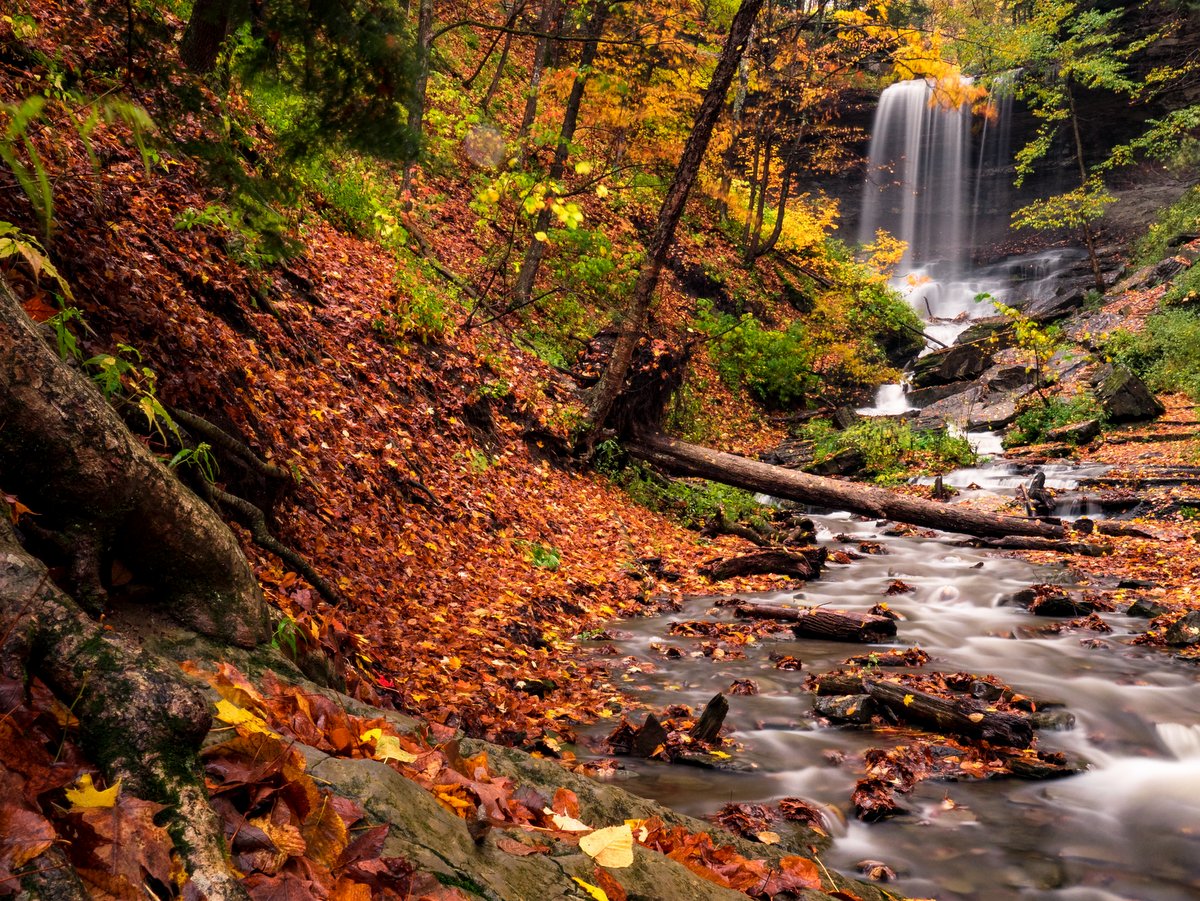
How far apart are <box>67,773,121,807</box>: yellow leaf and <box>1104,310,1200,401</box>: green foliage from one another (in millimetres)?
19308

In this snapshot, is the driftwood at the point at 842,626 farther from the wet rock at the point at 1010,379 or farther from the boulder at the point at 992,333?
the boulder at the point at 992,333

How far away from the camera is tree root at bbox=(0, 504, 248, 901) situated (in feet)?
4.45

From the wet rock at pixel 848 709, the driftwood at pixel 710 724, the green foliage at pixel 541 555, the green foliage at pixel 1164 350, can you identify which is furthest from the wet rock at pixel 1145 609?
the green foliage at pixel 1164 350

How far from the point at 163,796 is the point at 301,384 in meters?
5.41

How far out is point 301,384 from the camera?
6.34 m

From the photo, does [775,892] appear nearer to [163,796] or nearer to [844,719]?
[163,796]

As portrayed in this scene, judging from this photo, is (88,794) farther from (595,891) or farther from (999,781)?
(999,781)

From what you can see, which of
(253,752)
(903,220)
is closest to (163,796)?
(253,752)

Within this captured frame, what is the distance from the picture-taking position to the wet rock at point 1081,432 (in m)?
15.8

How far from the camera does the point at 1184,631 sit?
6.64 m

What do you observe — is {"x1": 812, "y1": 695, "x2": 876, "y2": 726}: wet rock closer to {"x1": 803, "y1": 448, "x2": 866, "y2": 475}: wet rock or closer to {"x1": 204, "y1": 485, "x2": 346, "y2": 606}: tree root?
{"x1": 204, "y1": 485, "x2": 346, "y2": 606}: tree root

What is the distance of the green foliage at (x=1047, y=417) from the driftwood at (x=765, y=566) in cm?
1031

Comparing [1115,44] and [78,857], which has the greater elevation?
[1115,44]

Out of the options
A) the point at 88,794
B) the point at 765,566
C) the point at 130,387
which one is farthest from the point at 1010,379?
the point at 88,794
